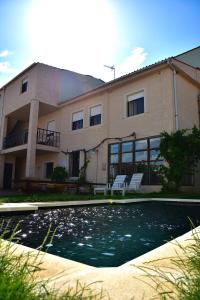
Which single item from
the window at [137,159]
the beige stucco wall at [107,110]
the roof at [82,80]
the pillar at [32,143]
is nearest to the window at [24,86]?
the beige stucco wall at [107,110]

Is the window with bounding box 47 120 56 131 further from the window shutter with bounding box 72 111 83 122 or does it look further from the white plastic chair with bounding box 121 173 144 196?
the white plastic chair with bounding box 121 173 144 196

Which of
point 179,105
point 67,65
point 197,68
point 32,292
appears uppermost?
point 67,65

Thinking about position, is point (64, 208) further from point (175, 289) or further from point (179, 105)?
point (179, 105)

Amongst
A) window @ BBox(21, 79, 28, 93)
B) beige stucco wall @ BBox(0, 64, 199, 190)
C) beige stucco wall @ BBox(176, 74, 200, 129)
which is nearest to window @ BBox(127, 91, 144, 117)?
beige stucco wall @ BBox(0, 64, 199, 190)

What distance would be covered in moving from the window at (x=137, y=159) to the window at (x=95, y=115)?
2273 mm

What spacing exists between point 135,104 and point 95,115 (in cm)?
331

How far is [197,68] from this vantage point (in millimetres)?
16312

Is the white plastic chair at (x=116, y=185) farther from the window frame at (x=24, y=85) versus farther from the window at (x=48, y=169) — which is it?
the window frame at (x=24, y=85)

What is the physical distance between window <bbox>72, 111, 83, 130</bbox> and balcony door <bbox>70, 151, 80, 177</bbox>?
187cm

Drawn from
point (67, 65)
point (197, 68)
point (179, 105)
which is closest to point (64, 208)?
point (179, 105)

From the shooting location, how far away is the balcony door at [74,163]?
18.1 m

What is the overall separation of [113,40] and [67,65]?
1185cm

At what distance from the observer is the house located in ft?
44.6

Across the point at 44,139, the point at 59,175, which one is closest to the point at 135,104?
the point at 59,175
